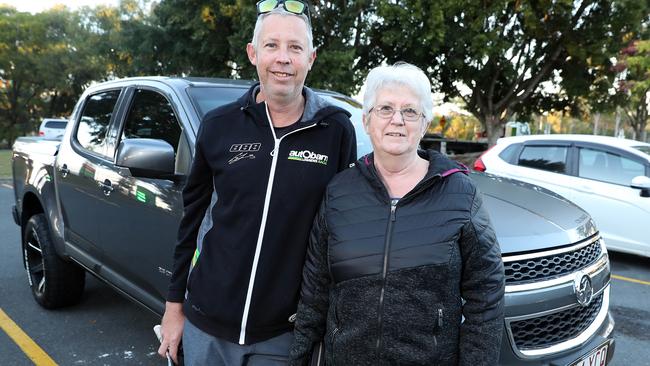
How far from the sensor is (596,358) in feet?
7.62

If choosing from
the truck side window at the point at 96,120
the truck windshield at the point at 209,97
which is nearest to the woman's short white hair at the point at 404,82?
the truck windshield at the point at 209,97

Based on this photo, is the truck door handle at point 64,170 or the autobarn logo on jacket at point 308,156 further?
the truck door handle at point 64,170

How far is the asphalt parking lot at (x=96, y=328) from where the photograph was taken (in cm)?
353

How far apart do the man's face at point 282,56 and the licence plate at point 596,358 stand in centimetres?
165

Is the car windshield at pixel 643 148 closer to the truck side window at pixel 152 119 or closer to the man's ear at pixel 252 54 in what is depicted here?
the truck side window at pixel 152 119

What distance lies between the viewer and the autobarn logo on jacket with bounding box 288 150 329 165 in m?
1.69

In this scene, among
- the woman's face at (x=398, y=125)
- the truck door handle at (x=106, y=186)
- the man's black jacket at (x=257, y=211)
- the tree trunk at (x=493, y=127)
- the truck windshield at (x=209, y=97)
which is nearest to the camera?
the woman's face at (x=398, y=125)

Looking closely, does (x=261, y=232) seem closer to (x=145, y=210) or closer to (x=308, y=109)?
(x=308, y=109)

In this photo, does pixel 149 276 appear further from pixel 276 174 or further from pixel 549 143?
pixel 549 143

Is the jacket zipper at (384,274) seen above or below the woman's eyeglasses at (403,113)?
below

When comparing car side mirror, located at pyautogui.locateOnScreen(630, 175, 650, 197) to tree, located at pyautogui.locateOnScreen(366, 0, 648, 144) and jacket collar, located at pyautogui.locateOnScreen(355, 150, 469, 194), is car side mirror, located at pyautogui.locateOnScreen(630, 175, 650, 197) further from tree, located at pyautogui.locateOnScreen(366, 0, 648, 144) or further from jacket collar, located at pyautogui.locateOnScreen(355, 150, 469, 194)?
tree, located at pyautogui.locateOnScreen(366, 0, 648, 144)

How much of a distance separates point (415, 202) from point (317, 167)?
0.36m

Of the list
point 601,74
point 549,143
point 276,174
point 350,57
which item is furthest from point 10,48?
point 276,174

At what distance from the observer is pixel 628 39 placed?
16.7m
